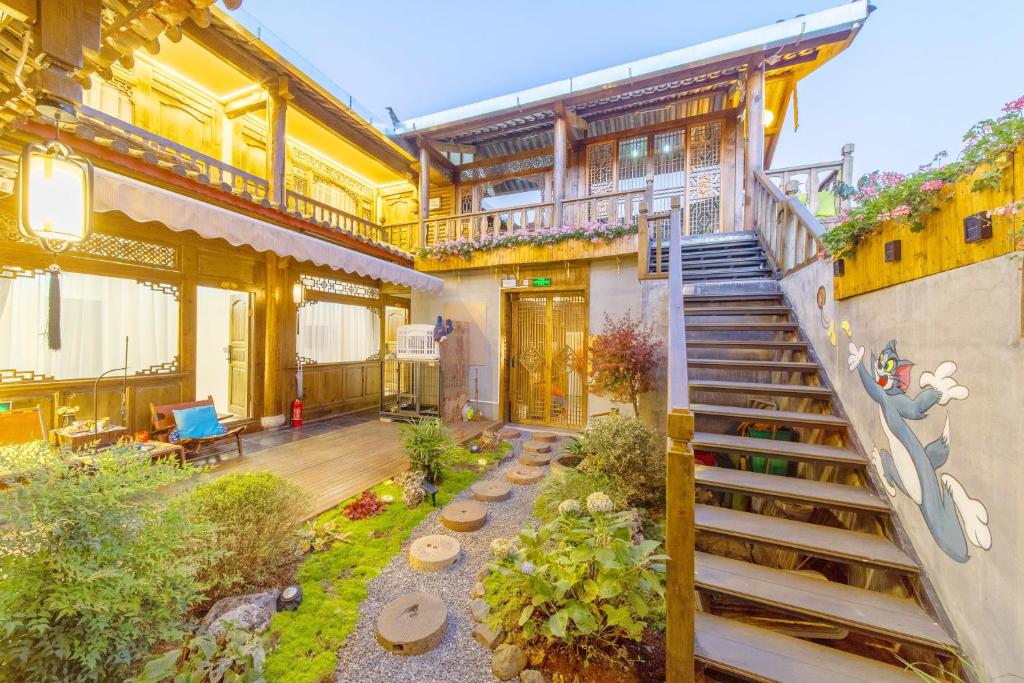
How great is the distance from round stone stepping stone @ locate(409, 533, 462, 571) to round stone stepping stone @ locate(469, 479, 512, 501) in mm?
896

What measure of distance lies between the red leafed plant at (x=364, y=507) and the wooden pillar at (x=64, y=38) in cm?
356

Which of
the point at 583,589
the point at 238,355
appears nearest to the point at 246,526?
the point at 583,589

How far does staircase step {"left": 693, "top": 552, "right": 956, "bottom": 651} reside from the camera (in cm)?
196

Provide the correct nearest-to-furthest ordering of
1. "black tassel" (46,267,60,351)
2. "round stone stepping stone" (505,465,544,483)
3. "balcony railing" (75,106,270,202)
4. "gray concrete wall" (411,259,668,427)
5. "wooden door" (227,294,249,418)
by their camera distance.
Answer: "black tassel" (46,267,60,351) < "balcony railing" (75,106,270,202) < "round stone stepping stone" (505,465,544,483) < "gray concrete wall" (411,259,668,427) < "wooden door" (227,294,249,418)

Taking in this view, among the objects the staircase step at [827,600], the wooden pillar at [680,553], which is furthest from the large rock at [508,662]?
the staircase step at [827,600]

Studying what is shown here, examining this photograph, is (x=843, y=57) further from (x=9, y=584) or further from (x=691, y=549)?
(x=9, y=584)

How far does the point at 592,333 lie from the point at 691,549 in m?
5.26

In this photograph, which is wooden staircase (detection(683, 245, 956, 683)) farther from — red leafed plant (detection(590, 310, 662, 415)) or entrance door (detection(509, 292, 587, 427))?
entrance door (detection(509, 292, 587, 427))

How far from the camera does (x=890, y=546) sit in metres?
Result: 2.36

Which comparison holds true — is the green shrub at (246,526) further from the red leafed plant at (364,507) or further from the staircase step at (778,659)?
the staircase step at (778,659)

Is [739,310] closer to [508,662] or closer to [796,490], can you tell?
[796,490]

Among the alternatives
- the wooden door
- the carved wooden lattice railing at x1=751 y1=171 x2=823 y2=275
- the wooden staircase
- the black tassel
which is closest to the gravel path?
the wooden staircase

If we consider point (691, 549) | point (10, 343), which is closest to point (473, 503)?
point (691, 549)

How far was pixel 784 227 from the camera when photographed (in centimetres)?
489
